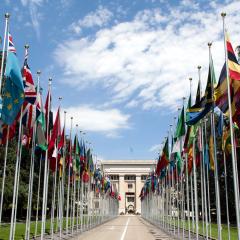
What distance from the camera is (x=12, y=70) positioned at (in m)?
14.8

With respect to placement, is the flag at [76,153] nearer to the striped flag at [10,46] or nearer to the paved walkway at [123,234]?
the paved walkway at [123,234]

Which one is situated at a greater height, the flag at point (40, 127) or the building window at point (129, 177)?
the building window at point (129, 177)

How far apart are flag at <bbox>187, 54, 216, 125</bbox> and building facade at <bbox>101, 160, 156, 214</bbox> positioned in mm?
138788

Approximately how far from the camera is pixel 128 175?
526ft

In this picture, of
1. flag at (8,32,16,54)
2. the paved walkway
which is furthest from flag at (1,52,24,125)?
the paved walkway

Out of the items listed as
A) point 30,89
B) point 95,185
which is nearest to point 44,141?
point 30,89

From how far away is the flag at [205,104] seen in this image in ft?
56.7

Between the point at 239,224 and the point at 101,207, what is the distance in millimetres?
58841

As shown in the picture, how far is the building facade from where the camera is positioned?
15725 centimetres

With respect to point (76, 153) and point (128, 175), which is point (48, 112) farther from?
point (128, 175)

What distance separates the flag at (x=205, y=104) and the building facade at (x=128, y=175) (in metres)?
139

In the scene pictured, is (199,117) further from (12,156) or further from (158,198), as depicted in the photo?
(158,198)

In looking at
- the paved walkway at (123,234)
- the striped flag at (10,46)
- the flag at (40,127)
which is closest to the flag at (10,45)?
the striped flag at (10,46)

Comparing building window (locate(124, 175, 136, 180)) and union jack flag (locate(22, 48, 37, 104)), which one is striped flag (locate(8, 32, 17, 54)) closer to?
union jack flag (locate(22, 48, 37, 104))
